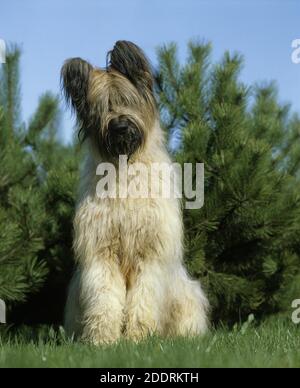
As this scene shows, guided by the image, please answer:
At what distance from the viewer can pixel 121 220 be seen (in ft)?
19.7

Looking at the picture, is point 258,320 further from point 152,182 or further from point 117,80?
point 117,80

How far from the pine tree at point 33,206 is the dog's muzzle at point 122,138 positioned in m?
1.55

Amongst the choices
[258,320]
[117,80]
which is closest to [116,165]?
[117,80]

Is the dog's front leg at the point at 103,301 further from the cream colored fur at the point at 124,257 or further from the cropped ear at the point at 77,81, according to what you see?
the cropped ear at the point at 77,81

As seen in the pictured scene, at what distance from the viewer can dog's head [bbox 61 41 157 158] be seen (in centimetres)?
606

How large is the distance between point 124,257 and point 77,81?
150 centimetres

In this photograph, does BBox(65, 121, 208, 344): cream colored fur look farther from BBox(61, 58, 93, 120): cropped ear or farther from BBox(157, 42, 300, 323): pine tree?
BBox(157, 42, 300, 323): pine tree

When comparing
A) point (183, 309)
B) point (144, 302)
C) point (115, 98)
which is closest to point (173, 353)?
point (144, 302)

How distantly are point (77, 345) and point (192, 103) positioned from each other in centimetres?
360

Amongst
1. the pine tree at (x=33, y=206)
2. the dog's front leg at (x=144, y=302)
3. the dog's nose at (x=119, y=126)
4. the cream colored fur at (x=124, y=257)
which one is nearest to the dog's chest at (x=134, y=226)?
the cream colored fur at (x=124, y=257)

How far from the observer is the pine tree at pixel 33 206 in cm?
729

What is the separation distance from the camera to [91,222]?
19.9 feet

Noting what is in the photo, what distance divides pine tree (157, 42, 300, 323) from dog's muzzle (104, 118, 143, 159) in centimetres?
167

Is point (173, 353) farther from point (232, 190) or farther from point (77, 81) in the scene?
point (232, 190)
